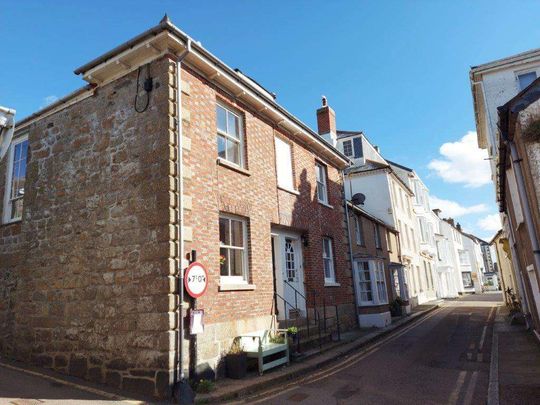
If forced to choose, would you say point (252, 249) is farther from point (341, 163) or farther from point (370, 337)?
point (341, 163)

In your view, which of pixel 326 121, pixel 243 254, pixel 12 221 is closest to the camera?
pixel 243 254

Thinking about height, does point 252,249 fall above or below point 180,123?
below

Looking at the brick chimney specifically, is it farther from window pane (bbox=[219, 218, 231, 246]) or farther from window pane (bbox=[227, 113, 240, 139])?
window pane (bbox=[219, 218, 231, 246])

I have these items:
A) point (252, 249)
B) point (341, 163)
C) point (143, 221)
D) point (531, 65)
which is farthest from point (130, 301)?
point (531, 65)

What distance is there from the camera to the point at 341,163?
55.4 ft

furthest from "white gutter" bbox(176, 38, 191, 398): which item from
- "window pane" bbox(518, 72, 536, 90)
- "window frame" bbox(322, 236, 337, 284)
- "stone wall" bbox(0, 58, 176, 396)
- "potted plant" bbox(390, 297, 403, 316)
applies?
"window pane" bbox(518, 72, 536, 90)

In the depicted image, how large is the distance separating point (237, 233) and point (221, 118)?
3.05 metres

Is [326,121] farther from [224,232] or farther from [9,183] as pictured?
[9,183]

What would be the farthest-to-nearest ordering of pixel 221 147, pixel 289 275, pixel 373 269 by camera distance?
pixel 373 269
pixel 289 275
pixel 221 147

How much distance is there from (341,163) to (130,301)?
11422mm

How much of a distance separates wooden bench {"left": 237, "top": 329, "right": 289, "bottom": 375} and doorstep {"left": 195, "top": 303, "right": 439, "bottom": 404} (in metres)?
0.17

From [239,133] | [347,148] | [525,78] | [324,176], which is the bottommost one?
[239,133]

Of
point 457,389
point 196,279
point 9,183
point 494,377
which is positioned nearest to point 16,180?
point 9,183

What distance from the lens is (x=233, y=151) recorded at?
10.5 metres
